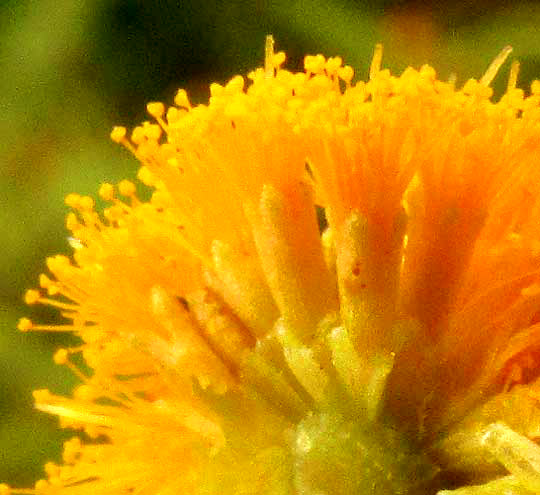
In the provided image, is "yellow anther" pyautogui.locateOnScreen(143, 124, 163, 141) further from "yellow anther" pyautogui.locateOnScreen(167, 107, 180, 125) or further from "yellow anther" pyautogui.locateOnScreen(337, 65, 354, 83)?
"yellow anther" pyautogui.locateOnScreen(337, 65, 354, 83)

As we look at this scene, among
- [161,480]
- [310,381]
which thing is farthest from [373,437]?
[161,480]

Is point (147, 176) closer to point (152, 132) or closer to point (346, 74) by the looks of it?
point (152, 132)

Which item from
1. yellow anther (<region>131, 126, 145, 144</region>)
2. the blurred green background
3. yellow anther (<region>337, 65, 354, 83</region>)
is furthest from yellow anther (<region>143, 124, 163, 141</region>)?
the blurred green background

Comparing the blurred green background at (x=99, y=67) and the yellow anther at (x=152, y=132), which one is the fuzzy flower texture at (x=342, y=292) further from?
the blurred green background at (x=99, y=67)

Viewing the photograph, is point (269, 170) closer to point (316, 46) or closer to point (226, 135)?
point (226, 135)

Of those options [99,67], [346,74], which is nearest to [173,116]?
[346,74]

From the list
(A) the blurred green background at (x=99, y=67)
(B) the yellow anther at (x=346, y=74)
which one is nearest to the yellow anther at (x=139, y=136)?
(B) the yellow anther at (x=346, y=74)
